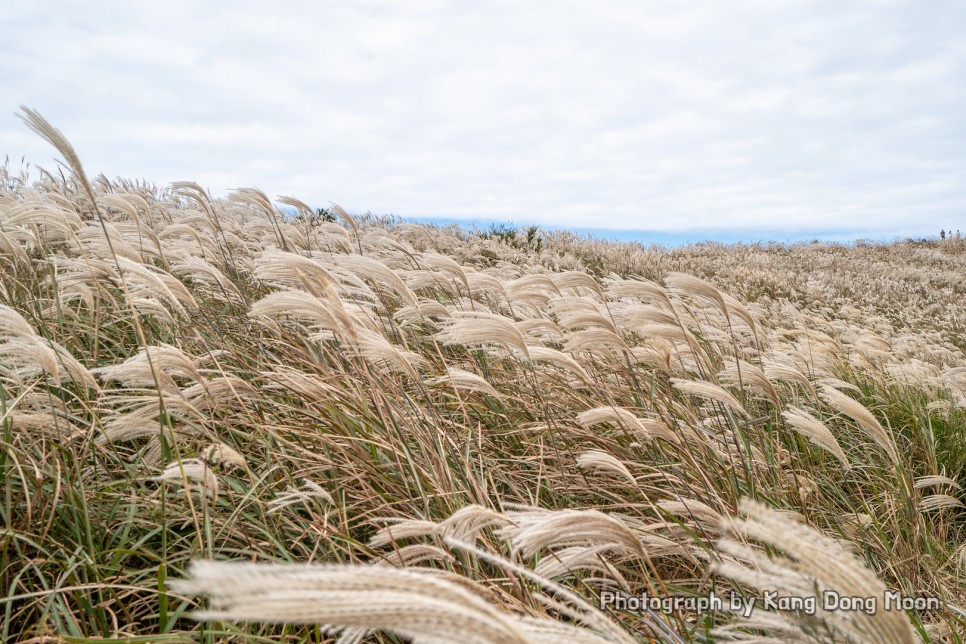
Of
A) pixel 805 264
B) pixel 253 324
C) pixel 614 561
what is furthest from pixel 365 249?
pixel 805 264

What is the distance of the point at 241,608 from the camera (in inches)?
20.4

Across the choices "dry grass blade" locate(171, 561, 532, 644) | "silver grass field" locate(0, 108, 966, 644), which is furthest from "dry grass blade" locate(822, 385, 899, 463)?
"dry grass blade" locate(171, 561, 532, 644)

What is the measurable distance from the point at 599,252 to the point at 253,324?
11.6 m

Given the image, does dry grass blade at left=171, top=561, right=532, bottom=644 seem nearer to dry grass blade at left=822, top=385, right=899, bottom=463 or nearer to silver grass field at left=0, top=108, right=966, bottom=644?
silver grass field at left=0, top=108, right=966, bottom=644

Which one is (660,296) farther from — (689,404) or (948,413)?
(948,413)

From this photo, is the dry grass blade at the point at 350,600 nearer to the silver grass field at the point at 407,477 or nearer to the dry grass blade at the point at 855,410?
the silver grass field at the point at 407,477

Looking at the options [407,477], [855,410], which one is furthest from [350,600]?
[855,410]

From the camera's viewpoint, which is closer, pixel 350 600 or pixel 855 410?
pixel 350 600

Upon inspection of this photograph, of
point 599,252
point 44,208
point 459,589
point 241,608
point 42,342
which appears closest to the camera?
point 241,608

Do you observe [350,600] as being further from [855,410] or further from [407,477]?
[855,410]

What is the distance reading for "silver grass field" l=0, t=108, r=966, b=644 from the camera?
0.98 metres

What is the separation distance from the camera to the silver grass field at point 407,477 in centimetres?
98

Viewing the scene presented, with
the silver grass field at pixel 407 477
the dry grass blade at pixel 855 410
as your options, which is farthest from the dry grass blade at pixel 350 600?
the dry grass blade at pixel 855 410

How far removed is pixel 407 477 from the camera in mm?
2508
